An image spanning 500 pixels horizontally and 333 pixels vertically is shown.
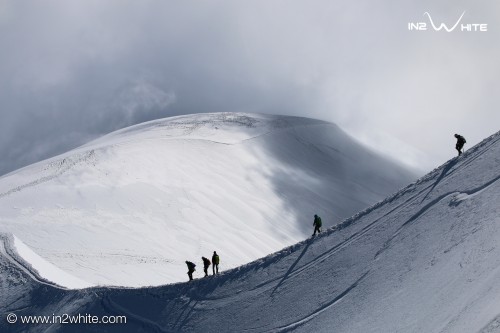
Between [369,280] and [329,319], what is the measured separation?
8.88 feet

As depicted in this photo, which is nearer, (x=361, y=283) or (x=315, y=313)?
(x=315, y=313)

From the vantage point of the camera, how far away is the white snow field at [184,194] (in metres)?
57.8

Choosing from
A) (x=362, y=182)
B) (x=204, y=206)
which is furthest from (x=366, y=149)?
(x=204, y=206)

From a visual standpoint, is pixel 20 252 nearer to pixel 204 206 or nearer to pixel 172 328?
pixel 172 328

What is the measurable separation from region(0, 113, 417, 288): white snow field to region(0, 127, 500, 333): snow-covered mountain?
6.03 metres

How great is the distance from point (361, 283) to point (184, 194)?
3919 centimetres

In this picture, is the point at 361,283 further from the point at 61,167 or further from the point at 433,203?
the point at 61,167

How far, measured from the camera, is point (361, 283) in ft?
132

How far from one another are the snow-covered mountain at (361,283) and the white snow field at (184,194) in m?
6.03
